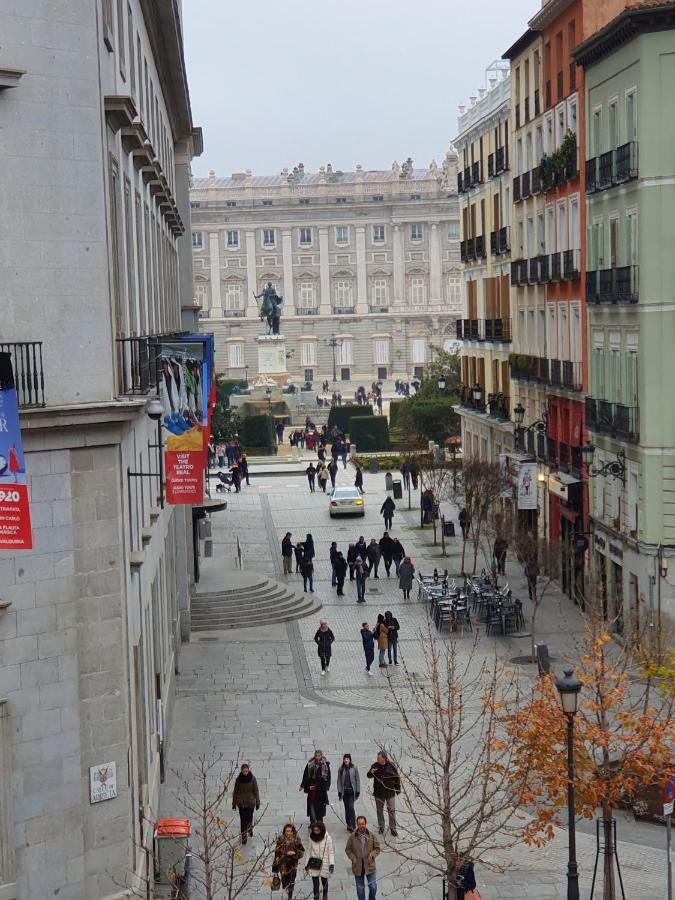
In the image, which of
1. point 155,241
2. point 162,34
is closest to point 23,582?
point 155,241

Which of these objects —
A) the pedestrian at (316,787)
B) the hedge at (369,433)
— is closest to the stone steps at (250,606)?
the pedestrian at (316,787)

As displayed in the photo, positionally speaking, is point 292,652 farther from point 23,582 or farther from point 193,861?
point 23,582

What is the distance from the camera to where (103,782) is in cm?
1558

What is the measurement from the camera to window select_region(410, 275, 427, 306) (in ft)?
508

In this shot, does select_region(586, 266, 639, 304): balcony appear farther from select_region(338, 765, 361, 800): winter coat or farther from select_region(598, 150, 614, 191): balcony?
select_region(338, 765, 361, 800): winter coat

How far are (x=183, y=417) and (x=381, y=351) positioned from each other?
134874 mm

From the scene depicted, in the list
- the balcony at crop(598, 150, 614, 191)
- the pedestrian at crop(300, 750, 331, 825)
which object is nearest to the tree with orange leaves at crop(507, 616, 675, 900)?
the pedestrian at crop(300, 750, 331, 825)

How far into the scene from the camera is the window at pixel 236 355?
6073 inches

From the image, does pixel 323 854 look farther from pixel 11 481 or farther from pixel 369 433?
pixel 369 433

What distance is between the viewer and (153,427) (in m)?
21.6

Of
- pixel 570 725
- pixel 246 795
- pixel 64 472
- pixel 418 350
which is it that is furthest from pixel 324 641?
pixel 418 350

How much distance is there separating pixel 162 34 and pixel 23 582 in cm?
1704

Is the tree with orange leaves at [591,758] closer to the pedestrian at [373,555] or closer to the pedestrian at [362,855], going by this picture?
the pedestrian at [362,855]

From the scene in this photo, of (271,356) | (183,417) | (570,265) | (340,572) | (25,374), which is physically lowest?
(340,572)
